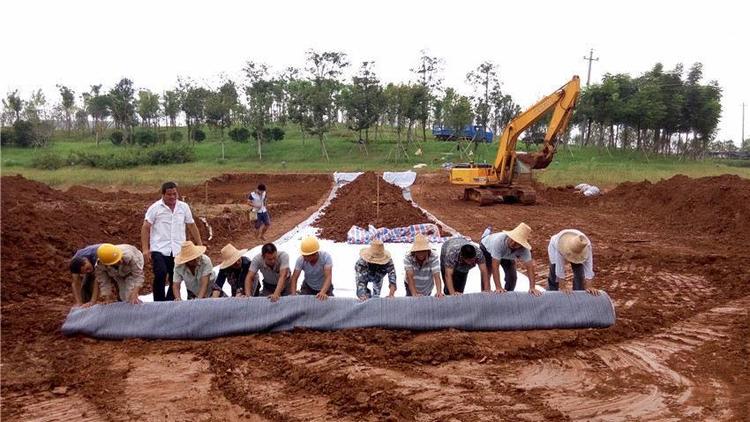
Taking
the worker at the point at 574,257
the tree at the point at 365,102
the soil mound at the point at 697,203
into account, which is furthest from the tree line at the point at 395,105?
the worker at the point at 574,257

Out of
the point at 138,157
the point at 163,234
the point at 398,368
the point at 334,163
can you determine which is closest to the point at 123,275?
the point at 163,234

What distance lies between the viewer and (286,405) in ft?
12.3

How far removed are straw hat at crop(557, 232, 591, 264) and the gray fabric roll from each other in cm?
34

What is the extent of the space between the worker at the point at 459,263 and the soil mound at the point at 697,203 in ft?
27.1

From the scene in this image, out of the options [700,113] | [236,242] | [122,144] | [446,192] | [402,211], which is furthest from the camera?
[122,144]

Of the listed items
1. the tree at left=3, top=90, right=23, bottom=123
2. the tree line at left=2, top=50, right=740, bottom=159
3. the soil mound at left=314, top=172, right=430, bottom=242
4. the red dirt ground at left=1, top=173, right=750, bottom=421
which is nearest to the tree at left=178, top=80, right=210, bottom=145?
the tree line at left=2, top=50, right=740, bottom=159

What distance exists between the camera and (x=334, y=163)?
3098 cm

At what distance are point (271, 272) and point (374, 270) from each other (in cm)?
104

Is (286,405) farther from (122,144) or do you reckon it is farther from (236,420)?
(122,144)

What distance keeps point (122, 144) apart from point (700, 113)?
1484 inches

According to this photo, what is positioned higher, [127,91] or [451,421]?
[127,91]

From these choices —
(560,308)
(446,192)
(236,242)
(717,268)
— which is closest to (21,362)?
(560,308)

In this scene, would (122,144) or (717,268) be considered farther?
(122,144)

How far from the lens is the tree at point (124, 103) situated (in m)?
37.2
